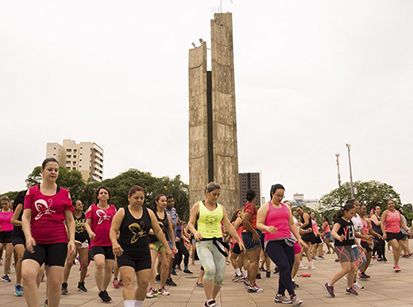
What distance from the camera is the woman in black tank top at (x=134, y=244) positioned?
17.2 feet

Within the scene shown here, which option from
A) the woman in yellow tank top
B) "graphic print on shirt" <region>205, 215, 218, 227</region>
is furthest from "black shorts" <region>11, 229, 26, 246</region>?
"graphic print on shirt" <region>205, 215, 218, 227</region>

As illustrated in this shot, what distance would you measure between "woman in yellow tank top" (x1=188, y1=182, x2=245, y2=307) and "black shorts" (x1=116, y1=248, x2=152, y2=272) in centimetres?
121

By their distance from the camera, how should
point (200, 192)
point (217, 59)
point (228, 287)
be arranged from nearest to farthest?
1. point (228, 287)
2. point (200, 192)
3. point (217, 59)

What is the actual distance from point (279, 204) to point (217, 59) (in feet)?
85.2

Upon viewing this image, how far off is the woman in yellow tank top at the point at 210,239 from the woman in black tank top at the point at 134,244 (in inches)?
46.2

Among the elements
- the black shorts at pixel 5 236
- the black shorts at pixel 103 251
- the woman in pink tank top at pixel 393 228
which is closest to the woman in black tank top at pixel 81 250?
the black shorts at pixel 103 251

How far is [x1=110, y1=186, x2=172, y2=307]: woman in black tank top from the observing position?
5.24m

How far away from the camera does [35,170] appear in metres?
68.2

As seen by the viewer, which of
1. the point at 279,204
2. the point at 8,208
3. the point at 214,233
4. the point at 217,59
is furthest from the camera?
the point at 217,59

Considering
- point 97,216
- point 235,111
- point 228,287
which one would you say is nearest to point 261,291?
point 228,287

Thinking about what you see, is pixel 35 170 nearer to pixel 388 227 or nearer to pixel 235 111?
pixel 235 111

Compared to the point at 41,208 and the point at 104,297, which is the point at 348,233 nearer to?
the point at 104,297

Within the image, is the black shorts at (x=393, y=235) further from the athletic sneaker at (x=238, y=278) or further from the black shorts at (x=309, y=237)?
the athletic sneaker at (x=238, y=278)

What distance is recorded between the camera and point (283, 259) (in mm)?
7098
